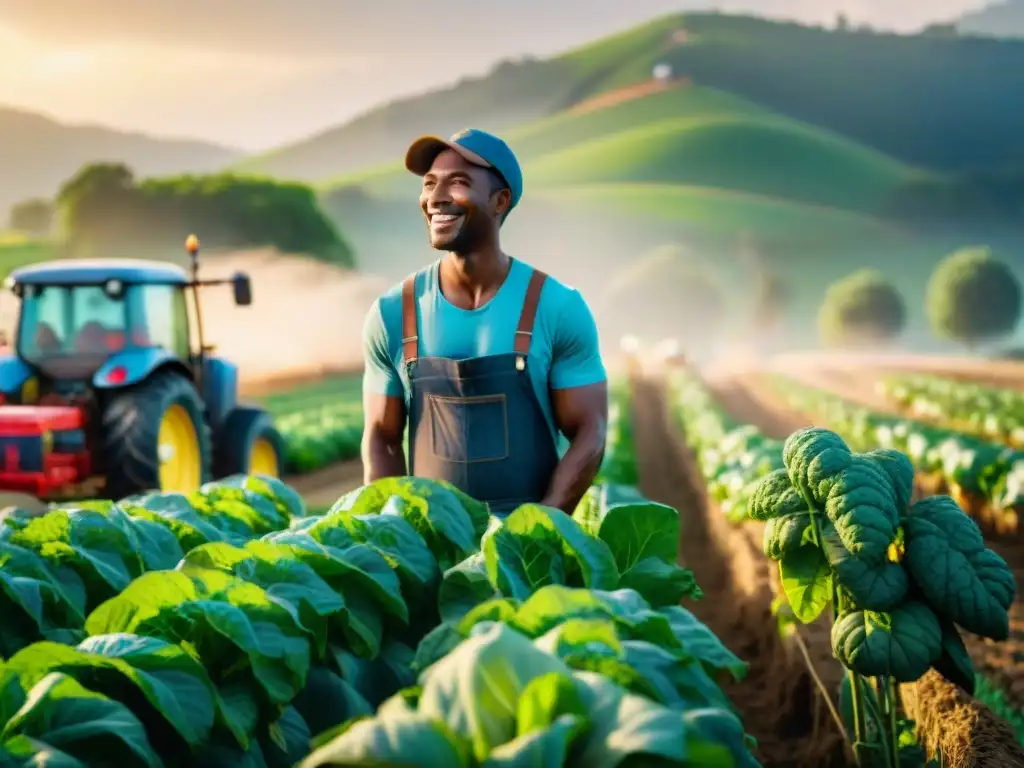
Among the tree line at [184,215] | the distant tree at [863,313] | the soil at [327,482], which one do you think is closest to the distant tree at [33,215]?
the tree line at [184,215]

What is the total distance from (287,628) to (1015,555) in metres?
8.56

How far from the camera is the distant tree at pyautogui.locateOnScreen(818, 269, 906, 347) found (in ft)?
241

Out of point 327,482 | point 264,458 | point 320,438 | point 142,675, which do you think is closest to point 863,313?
point 320,438

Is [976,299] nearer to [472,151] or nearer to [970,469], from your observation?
[970,469]

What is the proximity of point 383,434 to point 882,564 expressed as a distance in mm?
1660

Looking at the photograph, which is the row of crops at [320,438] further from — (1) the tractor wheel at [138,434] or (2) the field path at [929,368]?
(2) the field path at [929,368]

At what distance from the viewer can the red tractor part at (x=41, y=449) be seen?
7.88m

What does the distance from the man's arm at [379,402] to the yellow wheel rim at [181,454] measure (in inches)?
211

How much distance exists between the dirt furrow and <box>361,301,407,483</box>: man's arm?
160 cm

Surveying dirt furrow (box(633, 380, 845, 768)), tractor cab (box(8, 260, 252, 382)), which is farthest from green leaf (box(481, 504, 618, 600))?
tractor cab (box(8, 260, 252, 382))

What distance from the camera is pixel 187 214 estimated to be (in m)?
67.9

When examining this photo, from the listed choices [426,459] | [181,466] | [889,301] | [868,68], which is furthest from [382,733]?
[868,68]

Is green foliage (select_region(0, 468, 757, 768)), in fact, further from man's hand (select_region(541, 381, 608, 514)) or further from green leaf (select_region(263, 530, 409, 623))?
man's hand (select_region(541, 381, 608, 514))

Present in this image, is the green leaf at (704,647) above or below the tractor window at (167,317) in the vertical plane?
below
